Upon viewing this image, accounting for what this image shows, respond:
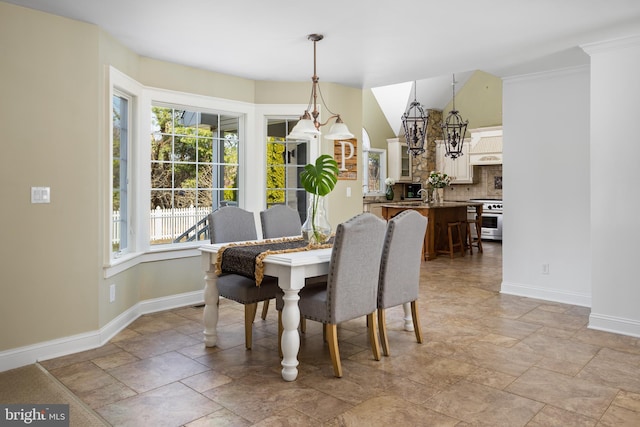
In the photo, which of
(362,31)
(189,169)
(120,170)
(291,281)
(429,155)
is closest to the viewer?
(291,281)

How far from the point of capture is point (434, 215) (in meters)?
7.81

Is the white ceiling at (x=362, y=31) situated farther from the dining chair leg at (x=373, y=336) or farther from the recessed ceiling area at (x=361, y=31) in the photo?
the dining chair leg at (x=373, y=336)

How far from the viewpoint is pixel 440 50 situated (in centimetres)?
416

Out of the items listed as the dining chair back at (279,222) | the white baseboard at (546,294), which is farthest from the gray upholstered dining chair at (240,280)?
the white baseboard at (546,294)

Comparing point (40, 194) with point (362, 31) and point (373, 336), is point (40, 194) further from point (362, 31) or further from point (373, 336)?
point (362, 31)

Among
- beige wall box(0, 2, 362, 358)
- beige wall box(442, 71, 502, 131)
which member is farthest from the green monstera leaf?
beige wall box(442, 71, 502, 131)

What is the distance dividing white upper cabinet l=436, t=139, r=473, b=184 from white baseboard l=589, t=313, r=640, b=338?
6438 millimetres

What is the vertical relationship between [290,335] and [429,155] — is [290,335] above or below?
below

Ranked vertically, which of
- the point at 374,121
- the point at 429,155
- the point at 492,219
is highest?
the point at 374,121

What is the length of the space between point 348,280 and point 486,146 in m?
7.74

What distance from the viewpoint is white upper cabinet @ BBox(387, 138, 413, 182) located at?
404 inches

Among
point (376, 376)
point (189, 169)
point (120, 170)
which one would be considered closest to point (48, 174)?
point (120, 170)

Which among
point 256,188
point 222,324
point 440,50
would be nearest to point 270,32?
point 440,50

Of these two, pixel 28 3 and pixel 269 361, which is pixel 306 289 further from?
pixel 28 3
